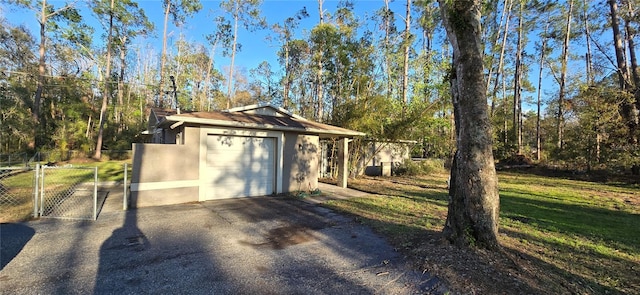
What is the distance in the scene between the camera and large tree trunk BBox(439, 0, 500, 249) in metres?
3.47

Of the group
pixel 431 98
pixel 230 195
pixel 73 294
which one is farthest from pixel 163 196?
pixel 431 98

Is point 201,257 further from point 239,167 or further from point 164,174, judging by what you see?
point 239,167

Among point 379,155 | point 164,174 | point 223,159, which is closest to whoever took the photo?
point 164,174

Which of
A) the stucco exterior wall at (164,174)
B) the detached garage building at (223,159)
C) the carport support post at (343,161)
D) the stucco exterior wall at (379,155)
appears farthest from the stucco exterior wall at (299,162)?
the stucco exterior wall at (379,155)

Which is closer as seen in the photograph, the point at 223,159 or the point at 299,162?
the point at 223,159

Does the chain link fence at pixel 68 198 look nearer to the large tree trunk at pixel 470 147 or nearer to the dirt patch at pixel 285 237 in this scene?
the dirt patch at pixel 285 237

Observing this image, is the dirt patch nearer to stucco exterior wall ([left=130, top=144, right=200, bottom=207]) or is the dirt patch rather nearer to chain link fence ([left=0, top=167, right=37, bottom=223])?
stucco exterior wall ([left=130, top=144, right=200, bottom=207])

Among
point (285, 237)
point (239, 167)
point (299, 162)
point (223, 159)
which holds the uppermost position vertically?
point (223, 159)

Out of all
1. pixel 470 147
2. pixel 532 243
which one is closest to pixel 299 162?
pixel 470 147

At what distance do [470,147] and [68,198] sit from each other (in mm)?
9316

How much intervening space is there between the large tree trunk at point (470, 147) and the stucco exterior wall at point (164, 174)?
576 cm

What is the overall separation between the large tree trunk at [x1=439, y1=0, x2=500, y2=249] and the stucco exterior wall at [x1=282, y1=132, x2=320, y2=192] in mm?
5414

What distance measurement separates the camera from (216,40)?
26234mm

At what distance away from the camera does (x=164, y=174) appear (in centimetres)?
636
